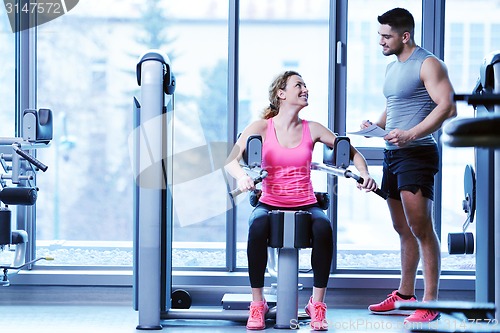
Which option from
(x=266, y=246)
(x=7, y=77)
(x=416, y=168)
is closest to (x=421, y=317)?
(x=416, y=168)

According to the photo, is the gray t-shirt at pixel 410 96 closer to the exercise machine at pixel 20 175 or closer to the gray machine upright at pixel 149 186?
the gray machine upright at pixel 149 186

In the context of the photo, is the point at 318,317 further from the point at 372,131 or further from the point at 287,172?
the point at 372,131

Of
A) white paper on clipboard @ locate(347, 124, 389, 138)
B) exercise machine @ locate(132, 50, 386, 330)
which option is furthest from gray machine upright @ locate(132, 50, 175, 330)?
white paper on clipboard @ locate(347, 124, 389, 138)

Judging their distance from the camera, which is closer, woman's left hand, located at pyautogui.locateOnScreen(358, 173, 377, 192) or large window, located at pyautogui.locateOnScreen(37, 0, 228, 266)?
woman's left hand, located at pyautogui.locateOnScreen(358, 173, 377, 192)

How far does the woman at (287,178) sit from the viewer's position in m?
3.43

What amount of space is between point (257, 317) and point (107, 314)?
35.2 inches

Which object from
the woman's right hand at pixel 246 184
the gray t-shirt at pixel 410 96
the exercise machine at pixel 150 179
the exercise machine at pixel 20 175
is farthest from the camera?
the exercise machine at pixel 20 175

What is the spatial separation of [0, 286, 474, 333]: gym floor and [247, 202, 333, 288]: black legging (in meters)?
0.25

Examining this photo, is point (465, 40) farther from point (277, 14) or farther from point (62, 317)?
point (62, 317)

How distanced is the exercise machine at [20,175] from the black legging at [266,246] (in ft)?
3.77

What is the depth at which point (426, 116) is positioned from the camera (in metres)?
3.51

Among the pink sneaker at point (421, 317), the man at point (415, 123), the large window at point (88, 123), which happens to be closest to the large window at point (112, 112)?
the large window at point (88, 123)

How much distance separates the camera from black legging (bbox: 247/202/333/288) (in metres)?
3.41

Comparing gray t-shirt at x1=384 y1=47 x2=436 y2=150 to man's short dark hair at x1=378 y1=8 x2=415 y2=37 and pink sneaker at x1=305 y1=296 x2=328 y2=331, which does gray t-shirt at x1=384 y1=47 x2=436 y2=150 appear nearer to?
man's short dark hair at x1=378 y1=8 x2=415 y2=37
